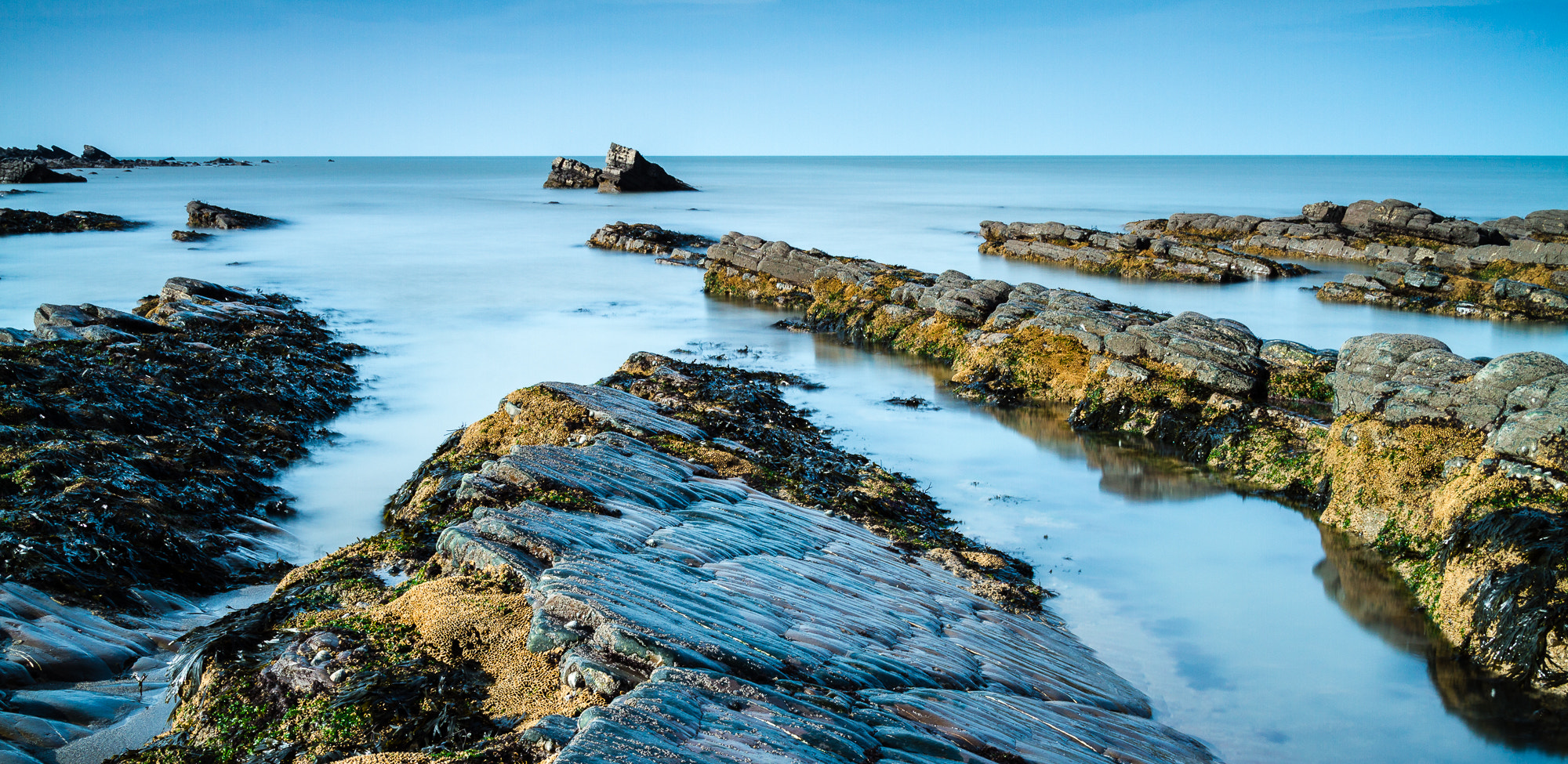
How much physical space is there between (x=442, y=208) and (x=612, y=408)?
67.8 meters

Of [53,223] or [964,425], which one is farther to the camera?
[53,223]

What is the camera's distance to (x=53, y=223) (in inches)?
1799

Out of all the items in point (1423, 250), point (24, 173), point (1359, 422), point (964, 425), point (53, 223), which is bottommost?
point (964, 425)

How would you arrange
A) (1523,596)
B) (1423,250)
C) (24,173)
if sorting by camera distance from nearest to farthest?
(1523,596)
(1423,250)
(24,173)

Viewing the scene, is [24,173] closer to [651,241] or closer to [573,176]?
[573,176]

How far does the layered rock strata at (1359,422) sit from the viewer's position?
9.30 meters

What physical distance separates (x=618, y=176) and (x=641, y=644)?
8844 cm

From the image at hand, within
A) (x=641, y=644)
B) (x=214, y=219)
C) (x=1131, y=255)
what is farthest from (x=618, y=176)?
(x=641, y=644)

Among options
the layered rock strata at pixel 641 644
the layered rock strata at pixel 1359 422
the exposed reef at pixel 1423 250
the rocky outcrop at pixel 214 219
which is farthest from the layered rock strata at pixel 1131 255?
the rocky outcrop at pixel 214 219

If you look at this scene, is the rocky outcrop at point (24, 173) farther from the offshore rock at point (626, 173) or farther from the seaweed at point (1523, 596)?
the seaweed at point (1523, 596)

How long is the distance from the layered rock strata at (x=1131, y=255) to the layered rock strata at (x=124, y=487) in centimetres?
3089

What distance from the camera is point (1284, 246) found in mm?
42594

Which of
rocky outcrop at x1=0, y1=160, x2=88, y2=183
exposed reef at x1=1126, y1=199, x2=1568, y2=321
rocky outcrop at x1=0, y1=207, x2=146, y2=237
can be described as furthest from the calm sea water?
rocky outcrop at x1=0, y1=160, x2=88, y2=183

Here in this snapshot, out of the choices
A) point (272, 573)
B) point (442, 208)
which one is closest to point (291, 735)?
point (272, 573)
